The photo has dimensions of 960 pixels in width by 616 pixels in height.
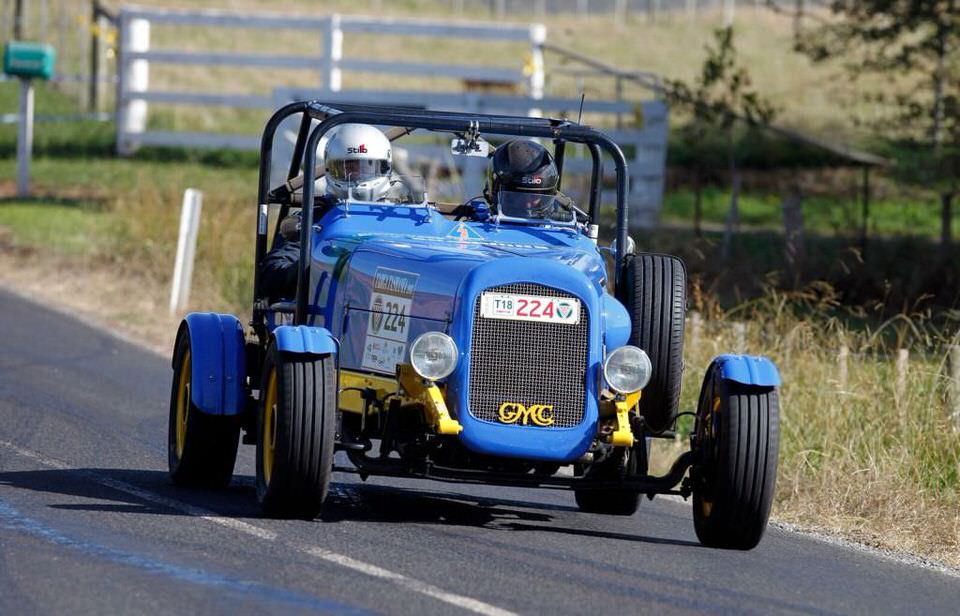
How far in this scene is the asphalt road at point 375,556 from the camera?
6.32m

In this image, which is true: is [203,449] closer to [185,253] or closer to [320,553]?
[320,553]

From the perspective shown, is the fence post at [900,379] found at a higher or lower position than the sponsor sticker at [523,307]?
lower

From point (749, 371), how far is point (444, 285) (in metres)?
1.41

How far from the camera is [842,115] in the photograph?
118ft

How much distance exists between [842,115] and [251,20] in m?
14.9

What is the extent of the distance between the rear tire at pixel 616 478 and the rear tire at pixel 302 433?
1195 millimetres

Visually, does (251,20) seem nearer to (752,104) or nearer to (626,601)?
(752,104)

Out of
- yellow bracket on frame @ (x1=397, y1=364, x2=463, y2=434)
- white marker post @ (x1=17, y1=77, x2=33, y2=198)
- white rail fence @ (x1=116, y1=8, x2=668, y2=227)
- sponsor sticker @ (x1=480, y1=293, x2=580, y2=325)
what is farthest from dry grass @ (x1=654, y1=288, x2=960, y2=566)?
white marker post @ (x1=17, y1=77, x2=33, y2=198)

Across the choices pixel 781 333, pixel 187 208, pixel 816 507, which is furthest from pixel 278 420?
pixel 187 208

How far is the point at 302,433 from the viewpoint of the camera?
24.0 ft

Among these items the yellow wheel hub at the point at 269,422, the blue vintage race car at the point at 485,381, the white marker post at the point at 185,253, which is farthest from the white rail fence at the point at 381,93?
the yellow wheel hub at the point at 269,422

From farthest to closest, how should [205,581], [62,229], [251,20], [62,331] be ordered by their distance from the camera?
[251,20], [62,229], [62,331], [205,581]

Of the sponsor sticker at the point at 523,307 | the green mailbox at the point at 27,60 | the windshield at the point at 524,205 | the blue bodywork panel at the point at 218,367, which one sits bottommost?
the blue bodywork panel at the point at 218,367

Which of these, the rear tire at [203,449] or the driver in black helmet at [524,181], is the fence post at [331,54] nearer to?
the driver in black helmet at [524,181]
